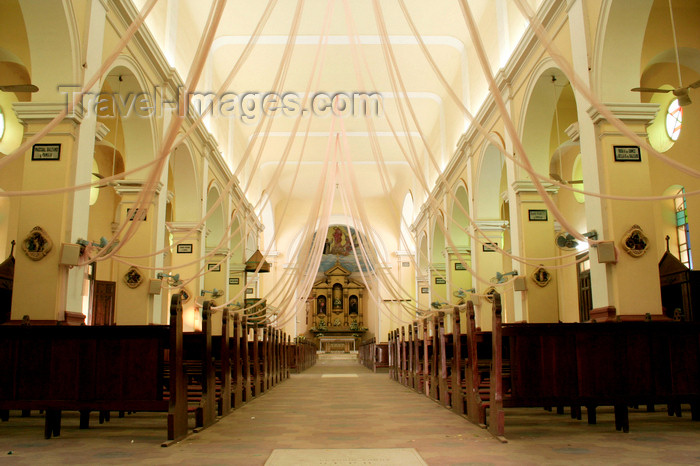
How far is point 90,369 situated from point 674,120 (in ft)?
35.0

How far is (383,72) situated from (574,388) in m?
11.2

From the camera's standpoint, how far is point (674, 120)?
36.3 feet

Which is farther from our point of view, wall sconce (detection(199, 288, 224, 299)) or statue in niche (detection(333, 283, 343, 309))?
statue in niche (detection(333, 283, 343, 309))

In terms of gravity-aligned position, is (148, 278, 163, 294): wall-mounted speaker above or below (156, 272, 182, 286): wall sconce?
below

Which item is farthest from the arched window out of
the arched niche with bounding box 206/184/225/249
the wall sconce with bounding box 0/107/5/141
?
the wall sconce with bounding box 0/107/5/141

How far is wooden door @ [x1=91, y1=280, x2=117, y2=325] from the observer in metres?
14.2

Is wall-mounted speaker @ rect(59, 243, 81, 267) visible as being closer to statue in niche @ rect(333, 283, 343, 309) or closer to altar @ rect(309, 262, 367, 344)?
altar @ rect(309, 262, 367, 344)

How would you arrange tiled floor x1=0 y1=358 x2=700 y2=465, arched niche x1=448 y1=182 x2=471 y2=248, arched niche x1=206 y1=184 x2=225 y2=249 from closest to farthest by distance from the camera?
tiled floor x1=0 y1=358 x2=700 y2=465, arched niche x1=448 y1=182 x2=471 y2=248, arched niche x1=206 y1=184 x2=225 y2=249

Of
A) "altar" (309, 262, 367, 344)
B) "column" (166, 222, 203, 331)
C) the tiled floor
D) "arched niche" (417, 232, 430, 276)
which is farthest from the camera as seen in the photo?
"altar" (309, 262, 367, 344)

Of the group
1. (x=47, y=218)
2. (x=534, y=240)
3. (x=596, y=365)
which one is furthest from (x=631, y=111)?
(x=47, y=218)

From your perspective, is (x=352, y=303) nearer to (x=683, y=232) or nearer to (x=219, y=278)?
(x=219, y=278)

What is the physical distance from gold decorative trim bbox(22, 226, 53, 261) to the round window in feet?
34.1

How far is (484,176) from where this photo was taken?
42.8ft

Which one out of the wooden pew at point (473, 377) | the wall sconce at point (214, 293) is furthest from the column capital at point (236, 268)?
the wooden pew at point (473, 377)
